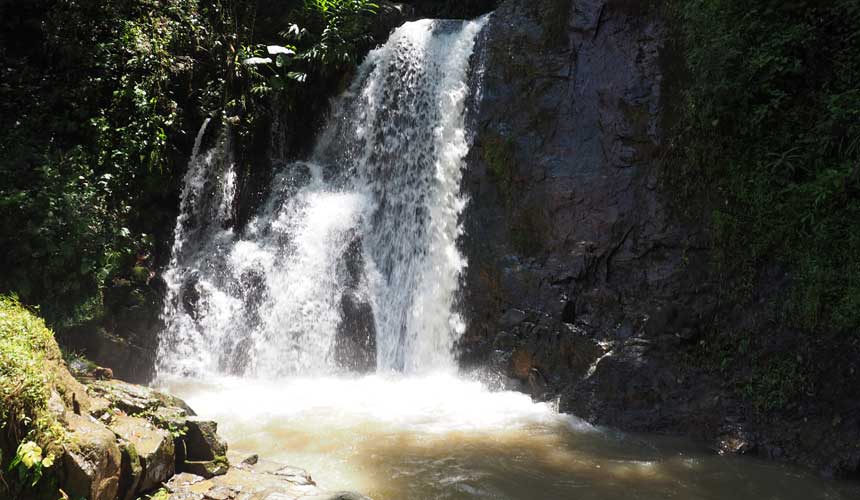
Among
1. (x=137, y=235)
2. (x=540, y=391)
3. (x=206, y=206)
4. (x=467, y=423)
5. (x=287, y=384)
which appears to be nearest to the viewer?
(x=467, y=423)

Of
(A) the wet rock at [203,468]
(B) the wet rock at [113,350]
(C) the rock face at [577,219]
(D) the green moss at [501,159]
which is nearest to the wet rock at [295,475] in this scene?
(A) the wet rock at [203,468]

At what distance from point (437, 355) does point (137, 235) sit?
15.7 ft

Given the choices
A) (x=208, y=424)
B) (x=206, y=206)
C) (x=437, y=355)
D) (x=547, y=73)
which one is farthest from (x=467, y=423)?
(x=206, y=206)

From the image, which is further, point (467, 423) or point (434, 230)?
point (434, 230)

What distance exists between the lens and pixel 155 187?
8914mm

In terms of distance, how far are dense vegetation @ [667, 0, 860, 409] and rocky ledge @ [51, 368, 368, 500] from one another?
15.9 feet

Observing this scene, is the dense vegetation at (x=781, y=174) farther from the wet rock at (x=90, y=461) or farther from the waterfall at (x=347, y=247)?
the wet rock at (x=90, y=461)

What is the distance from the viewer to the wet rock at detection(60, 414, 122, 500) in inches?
128

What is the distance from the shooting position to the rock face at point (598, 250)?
20.3 feet

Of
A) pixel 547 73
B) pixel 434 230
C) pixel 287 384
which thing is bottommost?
pixel 287 384

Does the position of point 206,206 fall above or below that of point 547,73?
below

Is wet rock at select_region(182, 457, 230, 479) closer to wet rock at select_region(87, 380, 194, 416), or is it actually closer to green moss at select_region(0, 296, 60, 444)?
wet rock at select_region(87, 380, 194, 416)

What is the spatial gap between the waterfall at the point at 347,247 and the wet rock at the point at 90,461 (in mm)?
4982

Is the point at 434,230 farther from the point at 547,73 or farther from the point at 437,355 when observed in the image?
the point at 547,73
